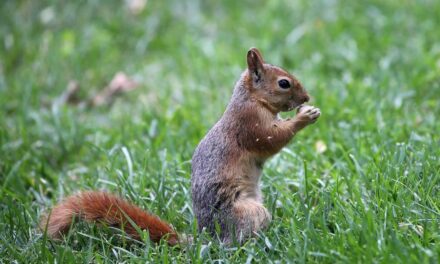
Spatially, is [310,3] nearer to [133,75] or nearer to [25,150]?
[133,75]

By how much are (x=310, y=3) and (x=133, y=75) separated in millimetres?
1971

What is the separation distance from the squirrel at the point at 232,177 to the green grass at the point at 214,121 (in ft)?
0.33

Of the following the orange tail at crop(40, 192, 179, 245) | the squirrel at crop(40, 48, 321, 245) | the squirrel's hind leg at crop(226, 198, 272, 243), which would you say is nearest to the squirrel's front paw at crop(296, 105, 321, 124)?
the squirrel at crop(40, 48, 321, 245)

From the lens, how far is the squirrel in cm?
310

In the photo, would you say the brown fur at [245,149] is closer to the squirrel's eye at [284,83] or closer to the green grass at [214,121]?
the squirrel's eye at [284,83]

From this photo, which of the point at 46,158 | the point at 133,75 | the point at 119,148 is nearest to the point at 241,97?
the point at 119,148

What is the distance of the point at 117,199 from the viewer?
3178 mm

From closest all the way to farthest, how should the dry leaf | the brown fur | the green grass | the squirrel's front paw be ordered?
the green grass, the brown fur, the squirrel's front paw, the dry leaf

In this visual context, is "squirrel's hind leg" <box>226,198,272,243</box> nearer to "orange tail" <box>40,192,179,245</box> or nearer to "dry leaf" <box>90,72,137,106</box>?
"orange tail" <box>40,192,179,245</box>

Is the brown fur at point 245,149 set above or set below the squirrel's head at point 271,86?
below

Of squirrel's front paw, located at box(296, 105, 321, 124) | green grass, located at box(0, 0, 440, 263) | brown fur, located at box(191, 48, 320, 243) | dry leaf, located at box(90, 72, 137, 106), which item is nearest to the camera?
green grass, located at box(0, 0, 440, 263)

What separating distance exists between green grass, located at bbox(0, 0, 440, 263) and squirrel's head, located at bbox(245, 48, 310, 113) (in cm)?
34

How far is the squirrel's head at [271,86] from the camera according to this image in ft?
11.0

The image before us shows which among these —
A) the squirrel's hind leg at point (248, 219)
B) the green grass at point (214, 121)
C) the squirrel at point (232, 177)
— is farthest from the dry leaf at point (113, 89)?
the squirrel's hind leg at point (248, 219)
